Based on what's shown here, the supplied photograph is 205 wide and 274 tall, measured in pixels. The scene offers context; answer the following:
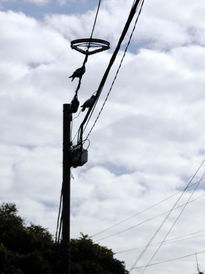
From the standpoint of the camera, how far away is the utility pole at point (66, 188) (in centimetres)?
1589

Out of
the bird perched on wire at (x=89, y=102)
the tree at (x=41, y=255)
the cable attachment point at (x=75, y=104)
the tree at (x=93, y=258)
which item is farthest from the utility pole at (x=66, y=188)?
the tree at (x=93, y=258)

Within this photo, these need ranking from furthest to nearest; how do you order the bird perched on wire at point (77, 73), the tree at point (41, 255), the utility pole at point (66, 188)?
the tree at point (41, 255) → the utility pole at point (66, 188) → the bird perched on wire at point (77, 73)

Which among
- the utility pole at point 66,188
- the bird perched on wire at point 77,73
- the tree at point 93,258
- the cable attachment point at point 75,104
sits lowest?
the utility pole at point 66,188

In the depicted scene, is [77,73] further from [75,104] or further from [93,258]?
[93,258]

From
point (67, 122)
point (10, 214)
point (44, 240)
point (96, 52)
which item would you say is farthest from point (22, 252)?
point (96, 52)

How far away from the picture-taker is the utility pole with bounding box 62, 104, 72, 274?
52.1 ft

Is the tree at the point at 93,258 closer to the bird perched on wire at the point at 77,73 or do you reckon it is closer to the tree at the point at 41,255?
the tree at the point at 41,255

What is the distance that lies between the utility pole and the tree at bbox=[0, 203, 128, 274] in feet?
98.5

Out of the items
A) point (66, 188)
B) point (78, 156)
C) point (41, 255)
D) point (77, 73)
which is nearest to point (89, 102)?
point (77, 73)

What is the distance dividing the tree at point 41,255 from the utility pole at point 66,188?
98.5 feet

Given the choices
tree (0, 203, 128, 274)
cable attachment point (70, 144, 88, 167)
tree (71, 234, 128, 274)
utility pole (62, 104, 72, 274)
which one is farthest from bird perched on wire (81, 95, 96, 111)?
tree (71, 234, 128, 274)

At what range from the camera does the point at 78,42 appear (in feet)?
46.2

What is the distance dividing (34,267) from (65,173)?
3205cm

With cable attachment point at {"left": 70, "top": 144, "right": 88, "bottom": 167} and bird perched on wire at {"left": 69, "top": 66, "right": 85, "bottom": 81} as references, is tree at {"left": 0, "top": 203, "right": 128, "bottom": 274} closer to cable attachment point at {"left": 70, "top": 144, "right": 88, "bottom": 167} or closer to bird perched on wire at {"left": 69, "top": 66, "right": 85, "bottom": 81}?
cable attachment point at {"left": 70, "top": 144, "right": 88, "bottom": 167}
